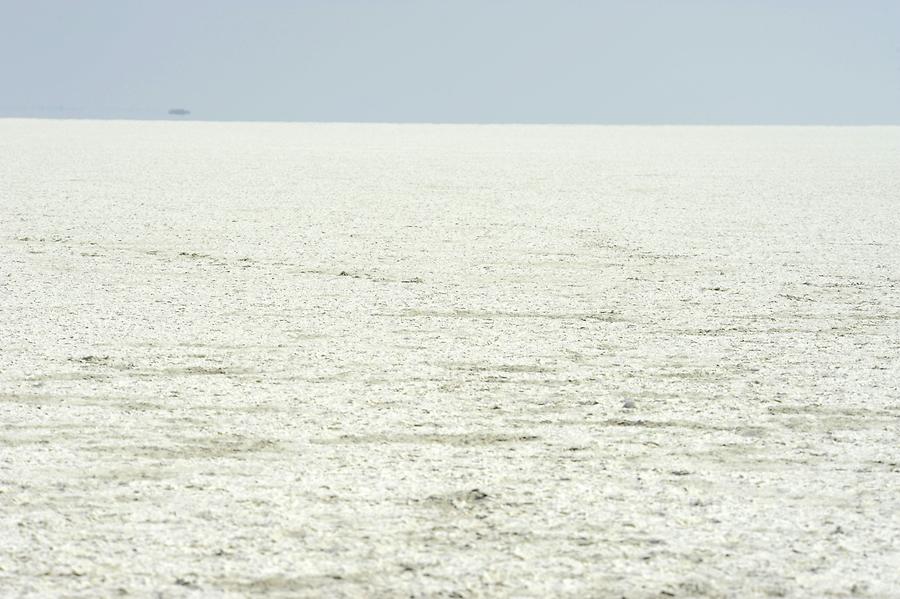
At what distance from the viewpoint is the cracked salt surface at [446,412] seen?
9.91ft

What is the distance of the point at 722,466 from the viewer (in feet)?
12.5

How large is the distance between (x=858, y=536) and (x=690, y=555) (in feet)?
1.63

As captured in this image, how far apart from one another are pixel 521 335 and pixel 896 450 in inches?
89.8

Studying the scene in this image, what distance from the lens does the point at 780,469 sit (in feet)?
12.4

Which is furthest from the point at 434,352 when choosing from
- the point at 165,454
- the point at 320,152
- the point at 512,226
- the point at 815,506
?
the point at 320,152

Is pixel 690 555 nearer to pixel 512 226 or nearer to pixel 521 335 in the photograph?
pixel 521 335

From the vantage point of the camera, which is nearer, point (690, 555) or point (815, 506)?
point (690, 555)

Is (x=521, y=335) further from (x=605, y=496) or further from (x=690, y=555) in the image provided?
(x=690, y=555)

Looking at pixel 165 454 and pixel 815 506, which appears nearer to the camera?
pixel 815 506

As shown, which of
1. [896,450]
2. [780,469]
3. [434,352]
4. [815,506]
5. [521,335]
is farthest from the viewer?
[521,335]

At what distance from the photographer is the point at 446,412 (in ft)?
14.6

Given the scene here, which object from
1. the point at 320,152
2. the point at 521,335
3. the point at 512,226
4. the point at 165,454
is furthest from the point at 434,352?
the point at 320,152

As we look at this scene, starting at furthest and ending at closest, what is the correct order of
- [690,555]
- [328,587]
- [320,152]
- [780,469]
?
[320,152] → [780,469] → [690,555] → [328,587]

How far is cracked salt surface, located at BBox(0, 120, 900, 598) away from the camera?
302 cm
